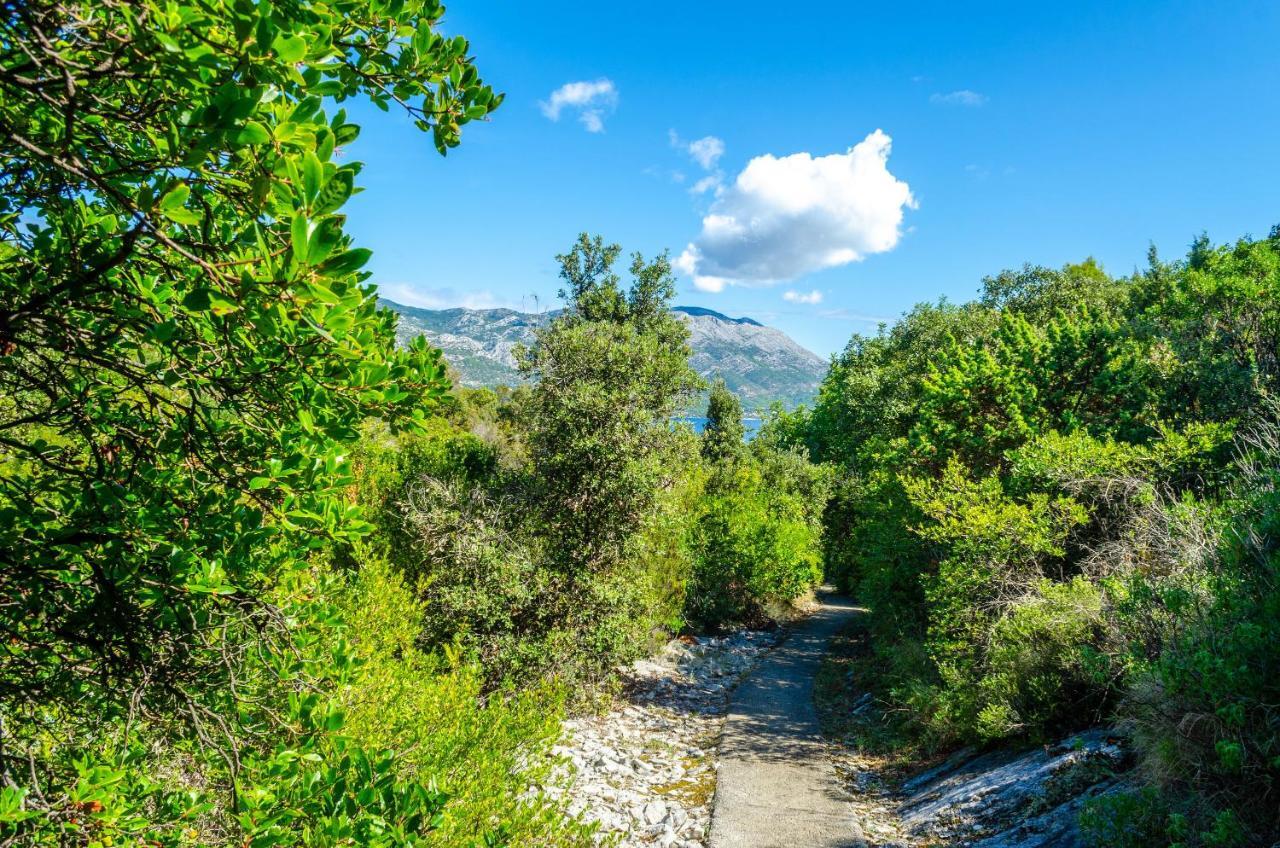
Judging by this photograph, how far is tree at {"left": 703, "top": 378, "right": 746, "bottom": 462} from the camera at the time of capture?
107ft

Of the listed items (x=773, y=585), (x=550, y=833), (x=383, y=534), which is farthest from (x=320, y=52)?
(x=773, y=585)

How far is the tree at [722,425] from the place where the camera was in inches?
1289

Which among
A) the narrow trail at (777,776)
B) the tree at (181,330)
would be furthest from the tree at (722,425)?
the tree at (181,330)

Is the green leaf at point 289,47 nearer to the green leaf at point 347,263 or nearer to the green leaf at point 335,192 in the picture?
the green leaf at point 335,192

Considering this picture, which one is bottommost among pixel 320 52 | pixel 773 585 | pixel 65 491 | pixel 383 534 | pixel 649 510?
pixel 773 585

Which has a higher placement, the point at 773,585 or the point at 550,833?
the point at 550,833

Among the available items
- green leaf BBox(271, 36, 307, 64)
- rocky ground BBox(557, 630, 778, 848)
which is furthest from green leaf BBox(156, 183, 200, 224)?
rocky ground BBox(557, 630, 778, 848)

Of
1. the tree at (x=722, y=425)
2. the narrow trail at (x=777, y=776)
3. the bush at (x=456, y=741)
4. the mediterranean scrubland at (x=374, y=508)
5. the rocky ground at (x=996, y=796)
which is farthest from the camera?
the tree at (x=722, y=425)

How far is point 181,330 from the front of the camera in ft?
7.63

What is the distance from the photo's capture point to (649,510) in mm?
12023

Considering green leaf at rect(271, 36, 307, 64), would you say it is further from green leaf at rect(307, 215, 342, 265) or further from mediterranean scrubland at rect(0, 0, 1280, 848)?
green leaf at rect(307, 215, 342, 265)

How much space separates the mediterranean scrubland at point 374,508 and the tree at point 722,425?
16658 mm

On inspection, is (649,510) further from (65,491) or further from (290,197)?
(290,197)

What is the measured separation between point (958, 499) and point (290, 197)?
12878 mm
